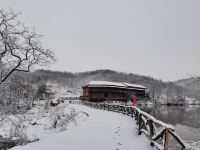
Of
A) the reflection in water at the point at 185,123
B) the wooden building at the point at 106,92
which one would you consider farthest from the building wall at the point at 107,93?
the reflection in water at the point at 185,123

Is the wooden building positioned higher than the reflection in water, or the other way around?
the wooden building

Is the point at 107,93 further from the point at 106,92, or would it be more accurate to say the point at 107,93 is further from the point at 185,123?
the point at 185,123

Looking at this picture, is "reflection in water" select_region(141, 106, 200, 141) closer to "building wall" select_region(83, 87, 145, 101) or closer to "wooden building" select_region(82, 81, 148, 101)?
"building wall" select_region(83, 87, 145, 101)

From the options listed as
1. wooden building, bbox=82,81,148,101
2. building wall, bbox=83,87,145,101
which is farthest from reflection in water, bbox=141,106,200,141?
wooden building, bbox=82,81,148,101

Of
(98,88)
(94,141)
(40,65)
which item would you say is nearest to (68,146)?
(94,141)

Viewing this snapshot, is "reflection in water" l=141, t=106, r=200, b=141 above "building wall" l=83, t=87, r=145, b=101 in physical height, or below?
below

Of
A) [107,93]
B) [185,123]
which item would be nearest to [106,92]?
[107,93]

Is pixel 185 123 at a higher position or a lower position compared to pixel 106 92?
lower

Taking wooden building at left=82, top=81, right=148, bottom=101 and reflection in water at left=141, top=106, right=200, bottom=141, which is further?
wooden building at left=82, top=81, right=148, bottom=101

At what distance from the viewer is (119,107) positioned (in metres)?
28.5

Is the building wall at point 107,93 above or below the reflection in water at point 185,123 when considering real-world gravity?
above

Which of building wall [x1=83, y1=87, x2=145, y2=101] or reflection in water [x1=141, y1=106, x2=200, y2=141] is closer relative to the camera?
reflection in water [x1=141, y1=106, x2=200, y2=141]

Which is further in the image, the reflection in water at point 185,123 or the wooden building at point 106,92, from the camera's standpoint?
the wooden building at point 106,92

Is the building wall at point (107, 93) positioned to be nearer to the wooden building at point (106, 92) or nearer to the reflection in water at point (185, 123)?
the wooden building at point (106, 92)
